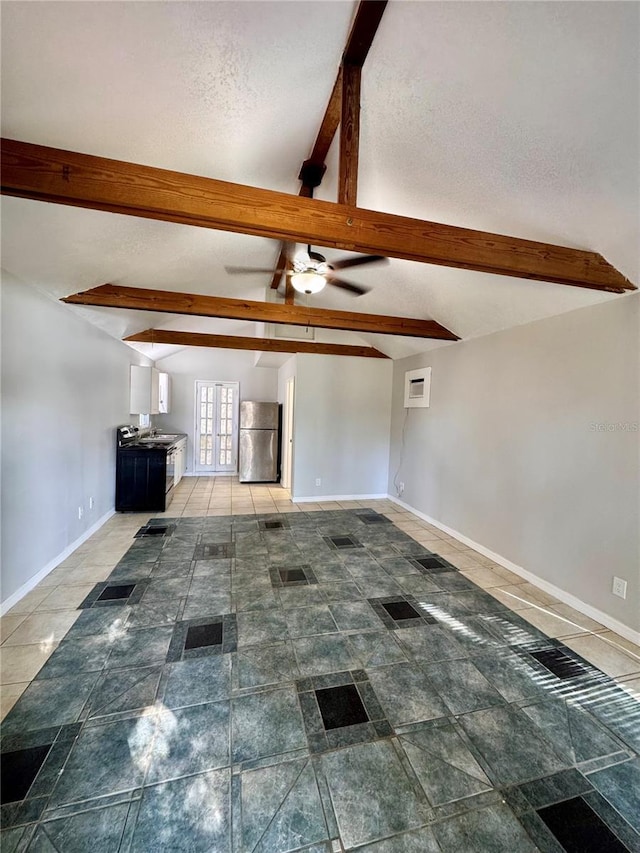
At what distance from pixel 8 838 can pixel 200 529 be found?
3044 mm

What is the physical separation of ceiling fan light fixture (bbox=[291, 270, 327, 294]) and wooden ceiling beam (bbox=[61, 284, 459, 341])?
3.56 feet

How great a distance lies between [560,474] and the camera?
9.47 feet

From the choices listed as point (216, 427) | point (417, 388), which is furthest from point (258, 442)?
point (417, 388)

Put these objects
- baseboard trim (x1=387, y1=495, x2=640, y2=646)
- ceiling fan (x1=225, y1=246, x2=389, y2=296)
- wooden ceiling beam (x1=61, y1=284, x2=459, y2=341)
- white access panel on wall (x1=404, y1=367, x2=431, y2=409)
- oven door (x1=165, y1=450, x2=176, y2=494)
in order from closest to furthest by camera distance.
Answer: baseboard trim (x1=387, y1=495, x2=640, y2=646)
ceiling fan (x1=225, y1=246, x2=389, y2=296)
wooden ceiling beam (x1=61, y1=284, x2=459, y2=341)
white access panel on wall (x1=404, y1=367, x2=431, y2=409)
oven door (x1=165, y1=450, x2=176, y2=494)

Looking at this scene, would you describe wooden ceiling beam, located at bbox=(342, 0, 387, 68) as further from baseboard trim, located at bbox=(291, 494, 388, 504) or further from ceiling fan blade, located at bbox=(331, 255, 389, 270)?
baseboard trim, located at bbox=(291, 494, 388, 504)

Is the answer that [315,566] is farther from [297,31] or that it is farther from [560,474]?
[297,31]

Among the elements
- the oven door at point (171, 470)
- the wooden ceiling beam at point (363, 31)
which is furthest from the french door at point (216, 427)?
the wooden ceiling beam at point (363, 31)

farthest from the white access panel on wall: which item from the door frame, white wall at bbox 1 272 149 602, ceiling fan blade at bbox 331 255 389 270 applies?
white wall at bbox 1 272 149 602

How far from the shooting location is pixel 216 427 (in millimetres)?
7707

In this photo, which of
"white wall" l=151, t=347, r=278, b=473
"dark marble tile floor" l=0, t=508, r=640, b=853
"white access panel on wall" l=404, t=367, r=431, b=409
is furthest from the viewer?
"white wall" l=151, t=347, r=278, b=473

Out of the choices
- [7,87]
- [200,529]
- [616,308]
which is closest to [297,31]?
[7,87]

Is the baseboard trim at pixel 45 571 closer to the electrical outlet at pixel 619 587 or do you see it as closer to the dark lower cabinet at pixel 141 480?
the dark lower cabinet at pixel 141 480

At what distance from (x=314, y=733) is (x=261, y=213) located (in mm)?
2485

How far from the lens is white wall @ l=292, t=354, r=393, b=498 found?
5.51 m
